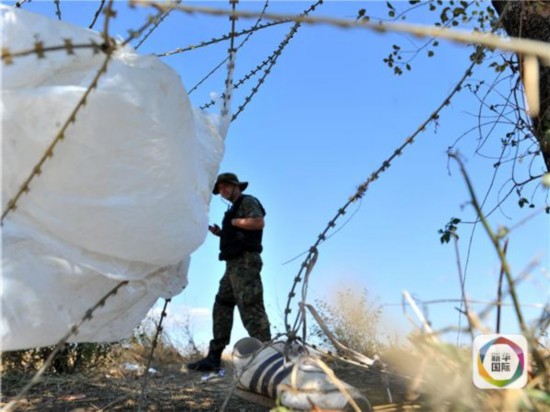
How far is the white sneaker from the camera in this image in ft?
3.97

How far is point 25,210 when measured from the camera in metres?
1.32

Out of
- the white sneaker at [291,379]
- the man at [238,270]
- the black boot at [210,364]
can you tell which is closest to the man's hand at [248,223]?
the man at [238,270]

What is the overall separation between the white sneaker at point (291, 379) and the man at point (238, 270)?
2156mm

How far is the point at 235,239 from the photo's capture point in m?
4.04

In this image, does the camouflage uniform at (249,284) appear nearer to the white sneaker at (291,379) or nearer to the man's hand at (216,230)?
the man's hand at (216,230)

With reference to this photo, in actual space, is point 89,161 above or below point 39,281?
above

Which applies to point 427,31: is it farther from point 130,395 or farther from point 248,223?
point 248,223

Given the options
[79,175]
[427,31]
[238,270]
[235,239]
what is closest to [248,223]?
[235,239]

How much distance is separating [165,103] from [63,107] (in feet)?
0.76

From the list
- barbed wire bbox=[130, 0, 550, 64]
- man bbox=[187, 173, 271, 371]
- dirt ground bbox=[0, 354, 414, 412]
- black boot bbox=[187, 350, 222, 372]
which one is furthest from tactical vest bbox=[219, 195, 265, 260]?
barbed wire bbox=[130, 0, 550, 64]

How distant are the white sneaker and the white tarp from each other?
405 millimetres

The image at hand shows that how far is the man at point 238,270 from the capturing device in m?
3.97

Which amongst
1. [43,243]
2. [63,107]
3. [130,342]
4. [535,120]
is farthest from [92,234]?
[130,342]

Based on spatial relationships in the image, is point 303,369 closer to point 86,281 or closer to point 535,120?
point 86,281
